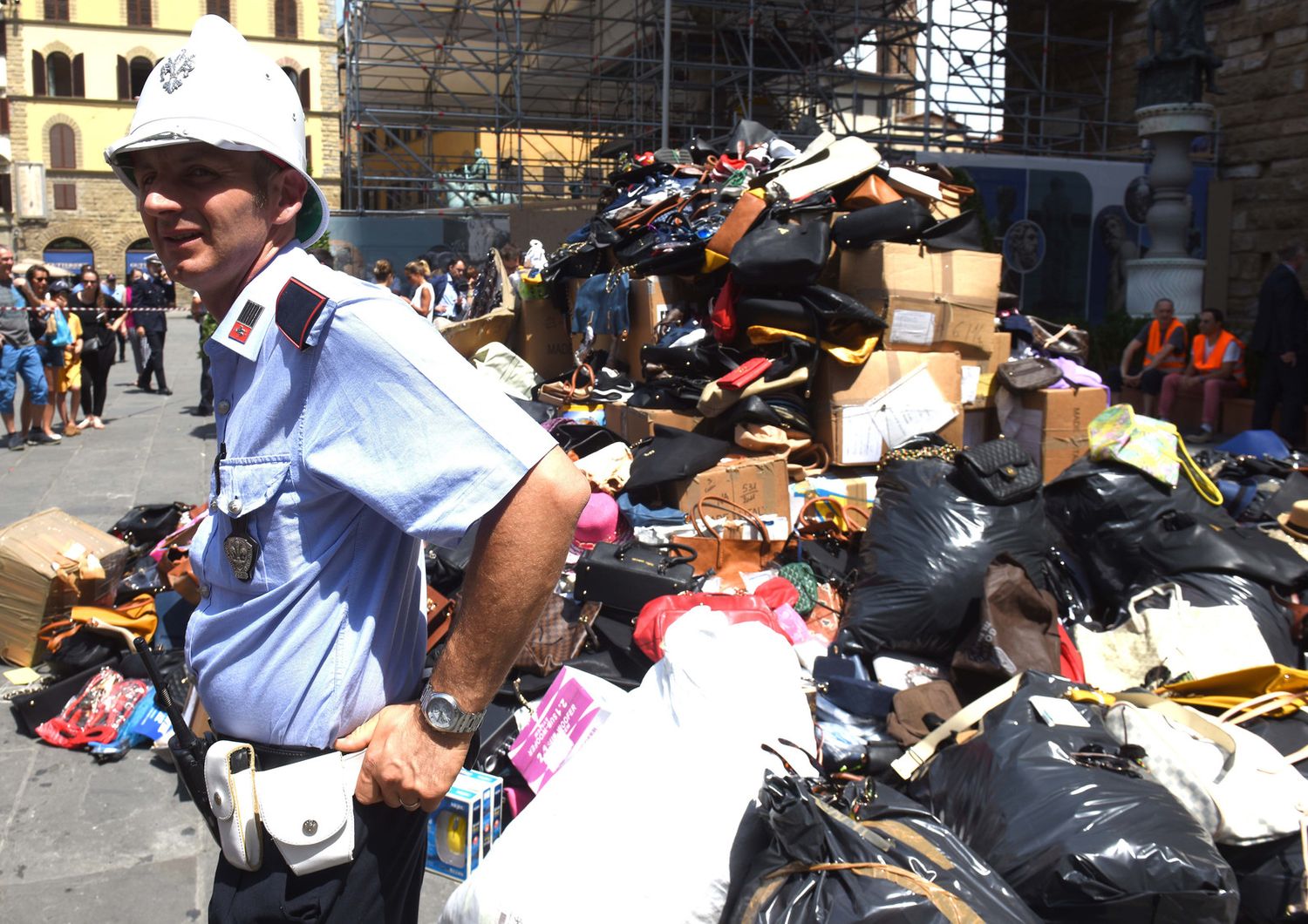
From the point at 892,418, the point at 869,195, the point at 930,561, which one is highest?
the point at 869,195

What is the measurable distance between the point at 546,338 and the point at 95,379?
4.73 meters

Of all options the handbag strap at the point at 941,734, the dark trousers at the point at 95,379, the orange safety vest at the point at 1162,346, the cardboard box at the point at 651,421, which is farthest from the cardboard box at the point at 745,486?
the dark trousers at the point at 95,379

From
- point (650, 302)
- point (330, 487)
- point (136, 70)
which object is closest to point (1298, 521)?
point (650, 302)

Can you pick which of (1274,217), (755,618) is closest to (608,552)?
(755,618)

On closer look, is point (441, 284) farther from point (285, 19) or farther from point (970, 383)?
point (285, 19)

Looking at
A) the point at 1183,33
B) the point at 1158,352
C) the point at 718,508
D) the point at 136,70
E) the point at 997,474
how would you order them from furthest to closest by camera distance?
the point at 136,70
the point at 1183,33
the point at 1158,352
the point at 718,508
the point at 997,474

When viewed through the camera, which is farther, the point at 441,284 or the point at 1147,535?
the point at 441,284

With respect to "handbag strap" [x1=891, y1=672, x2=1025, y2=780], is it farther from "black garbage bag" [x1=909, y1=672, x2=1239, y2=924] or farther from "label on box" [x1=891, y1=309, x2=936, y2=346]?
"label on box" [x1=891, y1=309, x2=936, y2=346]

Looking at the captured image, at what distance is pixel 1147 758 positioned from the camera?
232 cm

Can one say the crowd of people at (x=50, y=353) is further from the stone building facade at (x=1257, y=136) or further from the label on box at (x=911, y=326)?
the stone building facade at (x=1257, y=136)

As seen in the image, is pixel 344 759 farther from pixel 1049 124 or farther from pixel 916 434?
pixel 1049 124

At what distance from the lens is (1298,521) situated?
4141mm

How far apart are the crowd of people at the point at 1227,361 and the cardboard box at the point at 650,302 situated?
492cm

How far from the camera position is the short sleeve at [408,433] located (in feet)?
3.93
